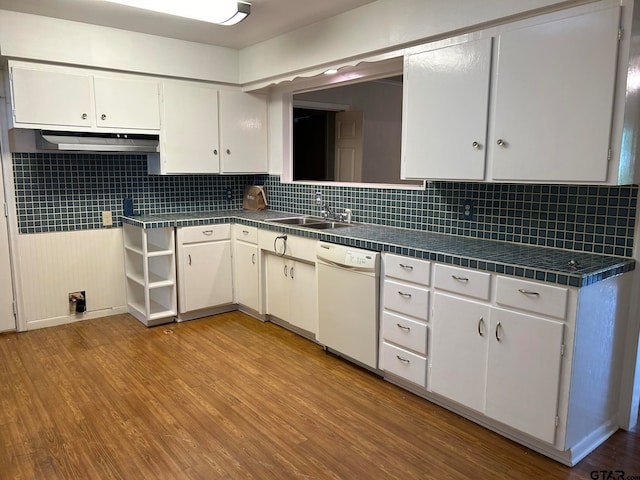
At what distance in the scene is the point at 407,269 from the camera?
2641 mm

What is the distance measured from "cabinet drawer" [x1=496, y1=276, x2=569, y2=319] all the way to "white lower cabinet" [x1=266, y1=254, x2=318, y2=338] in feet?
4.98

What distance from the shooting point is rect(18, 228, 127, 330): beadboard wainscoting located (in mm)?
3811

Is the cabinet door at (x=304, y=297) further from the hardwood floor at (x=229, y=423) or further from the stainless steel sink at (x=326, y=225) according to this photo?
the stainless steel sink at (x=326, y=225)

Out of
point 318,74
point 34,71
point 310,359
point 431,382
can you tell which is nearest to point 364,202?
point 318,74

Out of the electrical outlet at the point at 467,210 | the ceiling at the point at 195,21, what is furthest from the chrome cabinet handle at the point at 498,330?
the ceiling at the point at 195,21

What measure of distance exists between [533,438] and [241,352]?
1.97 m

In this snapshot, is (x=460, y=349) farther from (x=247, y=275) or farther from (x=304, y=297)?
(x=247, y=275)

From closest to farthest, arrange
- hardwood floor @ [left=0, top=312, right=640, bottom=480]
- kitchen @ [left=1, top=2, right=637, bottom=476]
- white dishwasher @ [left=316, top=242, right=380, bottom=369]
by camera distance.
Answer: hardwood floor @ [left=0, top=312, right=640, bottom=480] < white dishwasher @ [left=316, top=242, right=380, bottom=369] < kitchen @ [left=1, top=2, right=637, bottom=476]

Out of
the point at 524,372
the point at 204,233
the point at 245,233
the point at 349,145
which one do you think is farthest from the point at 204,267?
the point at 524,372

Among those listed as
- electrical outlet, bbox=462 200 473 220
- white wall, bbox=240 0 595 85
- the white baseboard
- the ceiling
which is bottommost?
the white baseboard

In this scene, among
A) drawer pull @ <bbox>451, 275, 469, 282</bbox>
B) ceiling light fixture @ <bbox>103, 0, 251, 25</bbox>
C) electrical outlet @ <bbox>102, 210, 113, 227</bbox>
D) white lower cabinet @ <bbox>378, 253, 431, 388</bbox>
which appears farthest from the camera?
electrical outlet @ <bbox>102, 210, 113, 227</bbox>

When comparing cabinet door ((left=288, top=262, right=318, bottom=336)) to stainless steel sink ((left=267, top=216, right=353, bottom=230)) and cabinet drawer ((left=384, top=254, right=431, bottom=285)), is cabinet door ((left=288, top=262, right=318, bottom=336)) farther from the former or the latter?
cabinet drawer ((left=384, top=254, right=431, bottom=285))

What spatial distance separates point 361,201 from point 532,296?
6.02 feet

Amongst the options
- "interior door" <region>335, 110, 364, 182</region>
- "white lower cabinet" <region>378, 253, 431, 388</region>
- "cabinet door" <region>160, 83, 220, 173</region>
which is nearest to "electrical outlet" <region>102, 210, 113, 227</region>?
"cabinet door" <region>160, 83, 220, 173</region>
